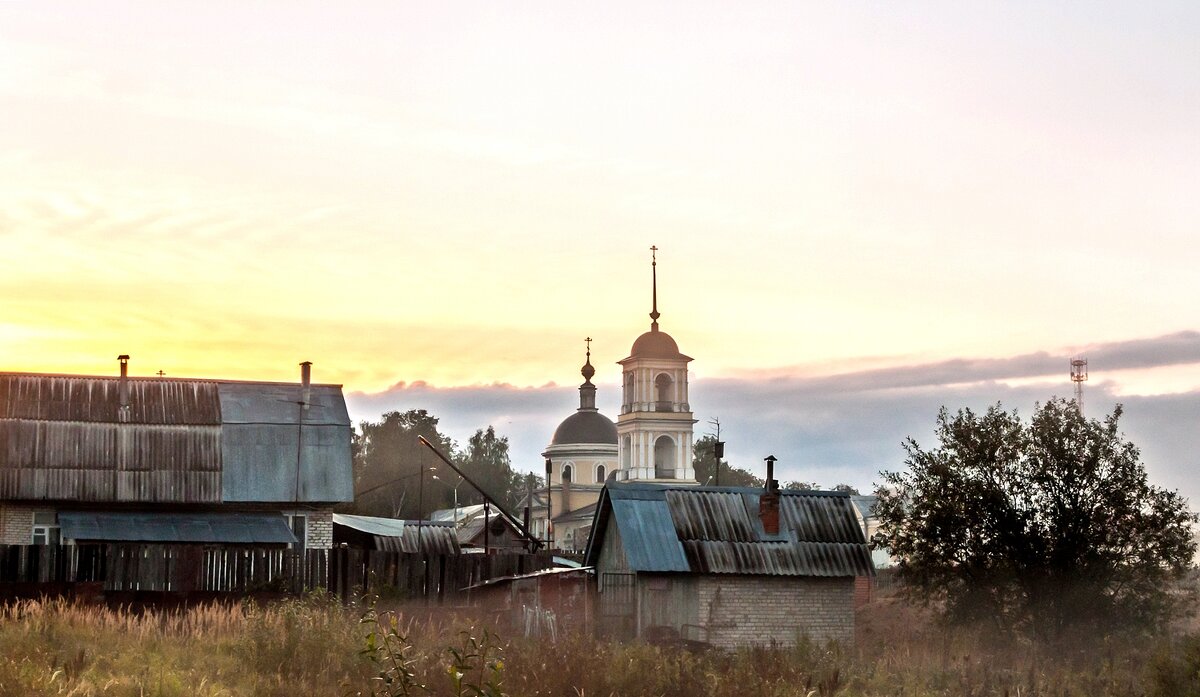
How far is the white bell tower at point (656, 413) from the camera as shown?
337 ft

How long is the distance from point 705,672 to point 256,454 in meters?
25.3

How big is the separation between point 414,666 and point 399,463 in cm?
9740

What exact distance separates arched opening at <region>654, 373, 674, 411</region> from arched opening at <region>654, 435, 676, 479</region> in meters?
2.16

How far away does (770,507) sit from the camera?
35.5 metres

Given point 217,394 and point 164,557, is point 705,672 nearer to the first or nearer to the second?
point 164,557

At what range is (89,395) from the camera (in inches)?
1543

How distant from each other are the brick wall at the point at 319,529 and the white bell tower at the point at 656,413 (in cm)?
6476

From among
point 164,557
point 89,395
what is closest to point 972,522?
point 164,557

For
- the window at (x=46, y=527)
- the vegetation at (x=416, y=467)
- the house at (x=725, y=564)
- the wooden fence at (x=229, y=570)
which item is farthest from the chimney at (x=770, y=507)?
the vegetation at (x=416, y=467)

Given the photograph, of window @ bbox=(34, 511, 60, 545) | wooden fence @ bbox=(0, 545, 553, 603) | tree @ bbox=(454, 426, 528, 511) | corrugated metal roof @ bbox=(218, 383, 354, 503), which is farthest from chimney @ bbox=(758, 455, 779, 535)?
tree @ bbox=(454, 426, 528, 511)

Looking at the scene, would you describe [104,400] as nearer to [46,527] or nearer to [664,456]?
[46,527]

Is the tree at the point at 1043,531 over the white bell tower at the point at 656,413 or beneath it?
beneath

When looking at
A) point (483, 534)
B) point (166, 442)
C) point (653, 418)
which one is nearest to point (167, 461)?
point (166, 442)

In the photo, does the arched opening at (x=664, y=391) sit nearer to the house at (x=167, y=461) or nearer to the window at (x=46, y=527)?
the house at (x=167, y=461)
